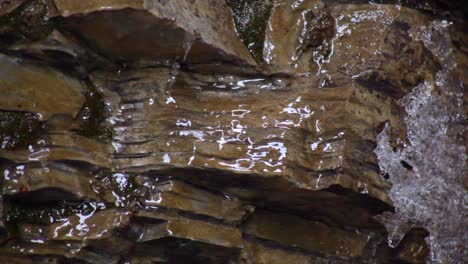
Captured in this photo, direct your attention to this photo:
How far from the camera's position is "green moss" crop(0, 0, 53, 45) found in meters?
3.23

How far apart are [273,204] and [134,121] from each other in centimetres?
93

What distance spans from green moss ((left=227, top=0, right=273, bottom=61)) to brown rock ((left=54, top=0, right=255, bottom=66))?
0.08 m

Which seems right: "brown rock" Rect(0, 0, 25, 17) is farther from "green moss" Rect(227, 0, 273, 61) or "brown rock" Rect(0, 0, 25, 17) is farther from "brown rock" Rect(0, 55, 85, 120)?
"green moss" Rect(227, 0, 273, 61)

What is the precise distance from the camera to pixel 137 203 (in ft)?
10.9

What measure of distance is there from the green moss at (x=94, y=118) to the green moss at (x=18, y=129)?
0.24 m

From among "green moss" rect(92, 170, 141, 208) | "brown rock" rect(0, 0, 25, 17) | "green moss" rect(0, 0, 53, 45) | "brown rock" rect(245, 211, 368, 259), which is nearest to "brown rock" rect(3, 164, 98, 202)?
"green moss" rect(92, 170, 141, 208)

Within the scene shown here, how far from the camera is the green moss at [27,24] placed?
3.23m

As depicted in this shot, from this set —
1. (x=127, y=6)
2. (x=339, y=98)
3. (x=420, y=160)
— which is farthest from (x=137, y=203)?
(x=420, y=160)

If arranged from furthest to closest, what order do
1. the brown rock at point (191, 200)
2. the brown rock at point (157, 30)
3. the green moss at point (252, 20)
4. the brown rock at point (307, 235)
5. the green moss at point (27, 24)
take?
the green moss at point (252, 20) → the brown rock at point (307, 235) → the brown rock at point (191, 200) → the green moss at point (27, 24) → the brown rock at point (157, 30)

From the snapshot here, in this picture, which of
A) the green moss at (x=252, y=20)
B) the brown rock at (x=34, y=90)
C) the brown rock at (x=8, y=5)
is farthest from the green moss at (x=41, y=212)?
the green moss at (x=252, y=20)

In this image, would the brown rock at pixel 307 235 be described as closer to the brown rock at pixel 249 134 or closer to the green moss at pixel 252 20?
the brown rock at pixel 249 134

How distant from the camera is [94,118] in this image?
3443 mm

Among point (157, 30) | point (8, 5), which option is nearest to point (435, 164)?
point (157, 30)

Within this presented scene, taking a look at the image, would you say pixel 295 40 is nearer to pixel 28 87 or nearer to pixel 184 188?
pixel 184 188
